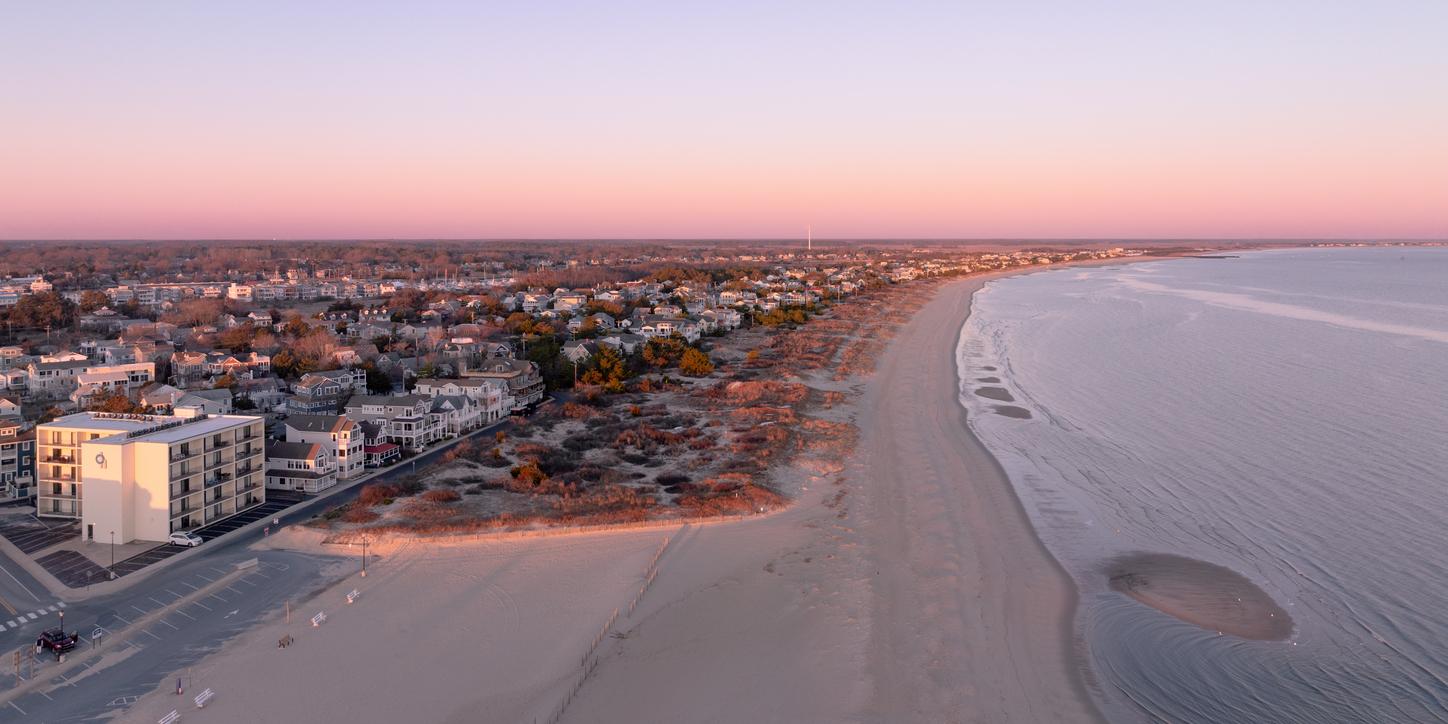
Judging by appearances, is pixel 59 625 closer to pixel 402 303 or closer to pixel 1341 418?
pixel 1341 418

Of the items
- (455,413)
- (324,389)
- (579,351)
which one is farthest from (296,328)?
(455,413)

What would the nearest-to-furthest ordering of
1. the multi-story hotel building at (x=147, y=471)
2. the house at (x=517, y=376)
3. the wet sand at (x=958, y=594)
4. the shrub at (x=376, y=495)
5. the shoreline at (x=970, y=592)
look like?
the wet sand at (x=958, y=594) < the shoreline at (x=970, y=592) < the multi-story hotel building at (x=147, y=471) < the shrub at (x=376, y=495) < the house at (x=517, y=376)

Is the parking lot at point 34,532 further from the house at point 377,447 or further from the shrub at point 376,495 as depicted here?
the house at point 377,447

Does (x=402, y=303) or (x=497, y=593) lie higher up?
(x=402, y=303)

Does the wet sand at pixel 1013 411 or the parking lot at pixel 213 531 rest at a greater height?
the wet sand at pixel 1013 411

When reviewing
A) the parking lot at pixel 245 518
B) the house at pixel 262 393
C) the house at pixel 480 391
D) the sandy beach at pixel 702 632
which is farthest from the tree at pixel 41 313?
the sandy beach at pixel 702 632

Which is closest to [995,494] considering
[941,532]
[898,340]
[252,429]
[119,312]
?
[941,532]

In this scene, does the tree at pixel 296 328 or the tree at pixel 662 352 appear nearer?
the tree at pixel 662 352
